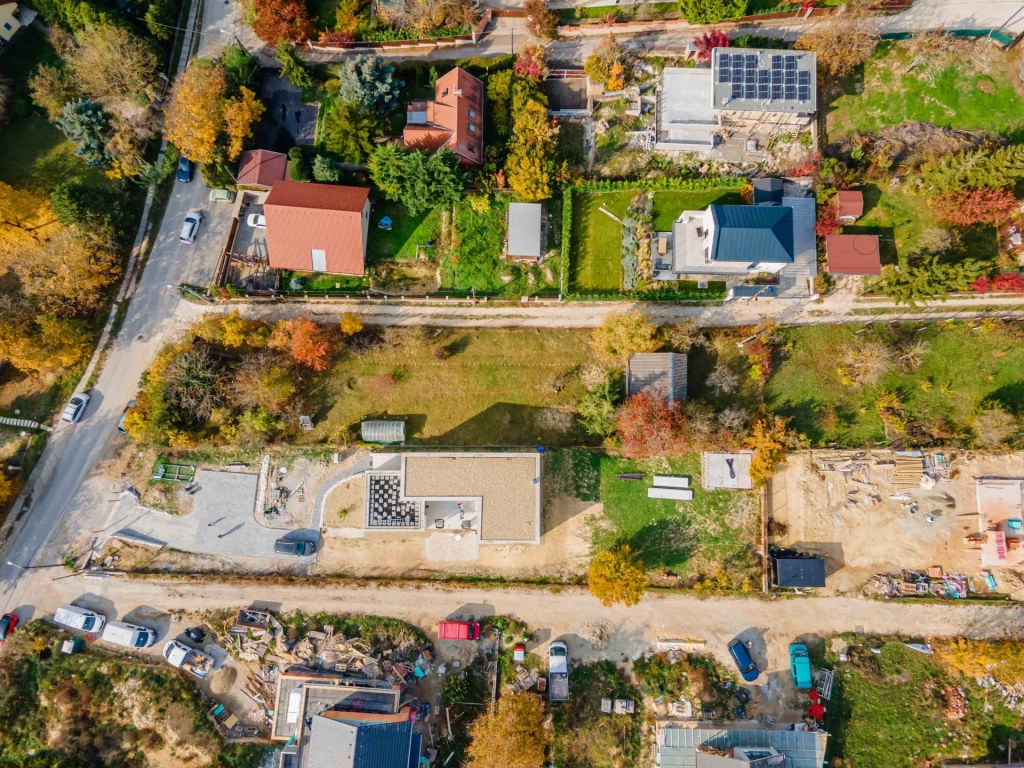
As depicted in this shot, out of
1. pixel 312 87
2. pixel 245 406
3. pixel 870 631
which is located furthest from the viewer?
pixel 312 87

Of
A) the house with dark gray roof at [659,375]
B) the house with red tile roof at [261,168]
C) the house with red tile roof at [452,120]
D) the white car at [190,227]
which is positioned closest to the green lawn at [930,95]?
the house with dark gray roof at [659,375]

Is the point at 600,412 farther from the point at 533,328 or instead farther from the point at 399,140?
the point at 399,140

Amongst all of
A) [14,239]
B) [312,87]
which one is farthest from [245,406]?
[312,87]

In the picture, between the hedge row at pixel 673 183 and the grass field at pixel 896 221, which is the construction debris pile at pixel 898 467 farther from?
the hedge row at pixel 673 183

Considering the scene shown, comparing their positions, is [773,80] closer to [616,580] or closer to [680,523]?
[680,523]

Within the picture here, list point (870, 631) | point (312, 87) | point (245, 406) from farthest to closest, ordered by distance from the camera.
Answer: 1. point (312, 87)
2. point (245, 406)
3. point (870, 631)

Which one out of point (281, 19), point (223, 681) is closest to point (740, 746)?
point (223, 681)
